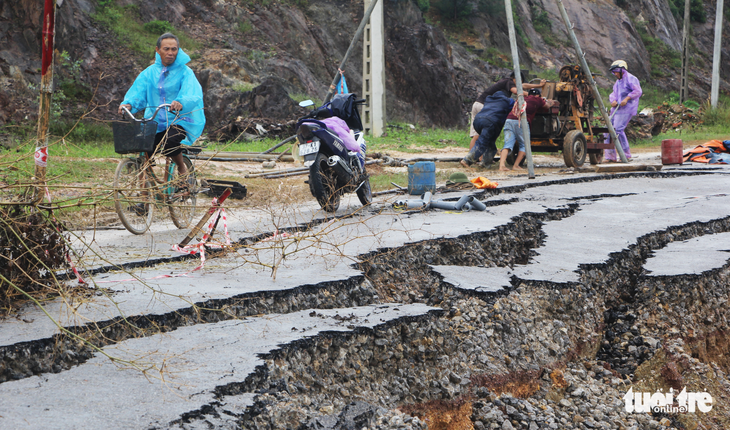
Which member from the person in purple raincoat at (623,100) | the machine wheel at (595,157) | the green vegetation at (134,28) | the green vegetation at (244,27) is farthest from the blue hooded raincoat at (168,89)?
the green vegetation at (244,27)

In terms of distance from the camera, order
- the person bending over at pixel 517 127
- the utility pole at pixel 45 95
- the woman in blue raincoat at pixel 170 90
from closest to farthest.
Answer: the utility pole at pixel 45 95, the woman in blue raincoat at pixel 170 90, the person bending over at pixel 517 127

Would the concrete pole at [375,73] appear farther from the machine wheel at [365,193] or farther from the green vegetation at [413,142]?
the machine wheel at [365,193]

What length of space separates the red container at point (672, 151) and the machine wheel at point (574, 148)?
169 cm

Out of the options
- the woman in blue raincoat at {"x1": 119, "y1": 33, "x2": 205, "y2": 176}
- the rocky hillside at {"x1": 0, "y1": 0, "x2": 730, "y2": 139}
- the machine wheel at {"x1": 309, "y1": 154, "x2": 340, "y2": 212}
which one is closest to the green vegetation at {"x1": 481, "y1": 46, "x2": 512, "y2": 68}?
the rocky hillside at {"x1": 0, "y1": 0, "x2": 730, "y2": 139}

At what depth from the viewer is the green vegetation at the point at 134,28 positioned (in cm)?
1898

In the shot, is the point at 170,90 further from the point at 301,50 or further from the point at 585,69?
the point at 301,50

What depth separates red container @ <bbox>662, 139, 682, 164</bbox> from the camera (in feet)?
36.9

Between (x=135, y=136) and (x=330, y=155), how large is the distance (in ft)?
6.30

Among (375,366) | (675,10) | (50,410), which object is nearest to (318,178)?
(375,366)

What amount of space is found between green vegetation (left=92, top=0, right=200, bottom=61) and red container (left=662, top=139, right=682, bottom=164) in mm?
13630

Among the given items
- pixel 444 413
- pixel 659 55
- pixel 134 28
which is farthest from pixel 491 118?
pixel 659 55

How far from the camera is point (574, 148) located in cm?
1045

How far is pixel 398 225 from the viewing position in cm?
533

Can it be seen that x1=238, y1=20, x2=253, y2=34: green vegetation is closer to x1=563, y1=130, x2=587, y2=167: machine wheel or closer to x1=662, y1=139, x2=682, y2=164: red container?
x1=563, y1=130, x2=587, y2=167: machine wheel
